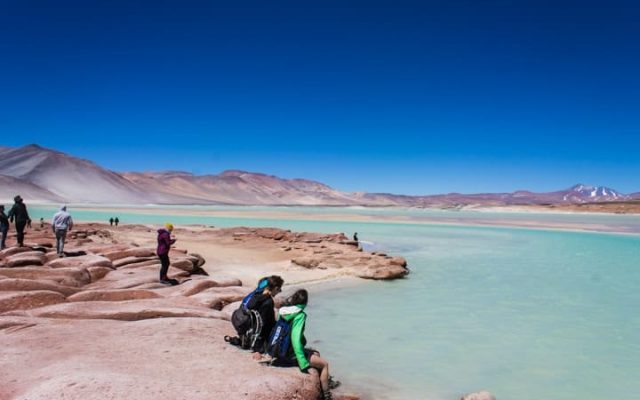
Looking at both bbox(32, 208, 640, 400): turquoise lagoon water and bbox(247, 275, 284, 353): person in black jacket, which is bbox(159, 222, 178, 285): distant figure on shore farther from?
bbox(247, 275, 284, 353): person in black jacket

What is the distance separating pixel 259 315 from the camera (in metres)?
5.28

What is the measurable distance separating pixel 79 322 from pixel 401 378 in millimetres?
4219

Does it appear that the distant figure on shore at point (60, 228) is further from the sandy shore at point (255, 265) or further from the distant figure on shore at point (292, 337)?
the distant figure on shore at point (292, 337)

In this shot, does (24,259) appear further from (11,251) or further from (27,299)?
(27,299)

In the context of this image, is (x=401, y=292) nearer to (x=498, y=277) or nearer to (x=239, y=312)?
(x=498, y=277)

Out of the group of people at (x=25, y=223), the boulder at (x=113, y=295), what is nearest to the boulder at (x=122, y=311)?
the boulder at (x=113, y=295)

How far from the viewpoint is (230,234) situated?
26.6m

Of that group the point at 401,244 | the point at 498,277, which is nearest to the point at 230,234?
the point at 401,244

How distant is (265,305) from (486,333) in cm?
509

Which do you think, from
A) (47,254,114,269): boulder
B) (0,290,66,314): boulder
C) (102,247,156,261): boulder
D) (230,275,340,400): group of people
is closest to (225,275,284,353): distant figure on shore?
(230,275,340,400): group of people

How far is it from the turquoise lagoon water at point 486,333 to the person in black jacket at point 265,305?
157 cm

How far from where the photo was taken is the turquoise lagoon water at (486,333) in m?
6.40

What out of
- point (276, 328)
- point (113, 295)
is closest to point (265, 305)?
point (276, 328)

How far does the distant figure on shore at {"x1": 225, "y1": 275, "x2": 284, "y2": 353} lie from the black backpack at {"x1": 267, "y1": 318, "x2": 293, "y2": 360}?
28 cm
